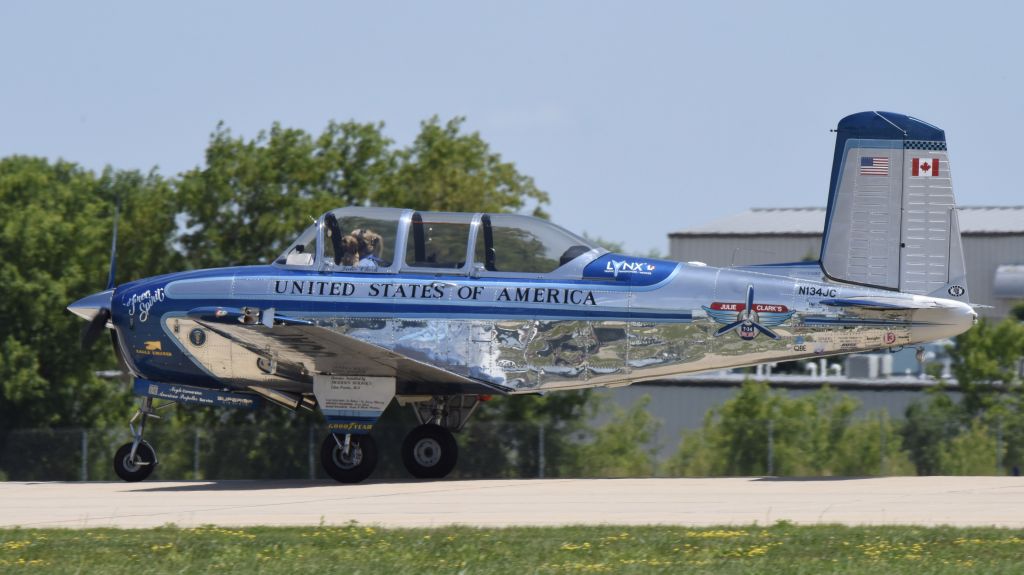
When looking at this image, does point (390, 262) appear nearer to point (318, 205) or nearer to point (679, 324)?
point (679, 324)

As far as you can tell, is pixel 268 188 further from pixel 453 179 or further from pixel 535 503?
pixel 535 503

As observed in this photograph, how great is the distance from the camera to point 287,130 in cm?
2997

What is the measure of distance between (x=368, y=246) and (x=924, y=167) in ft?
22.1

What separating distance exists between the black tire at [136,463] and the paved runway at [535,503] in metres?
0.70

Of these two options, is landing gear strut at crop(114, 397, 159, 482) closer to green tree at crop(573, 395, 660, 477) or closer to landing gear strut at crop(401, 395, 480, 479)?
landing gear strut at crop(401, 395, 480, 479)

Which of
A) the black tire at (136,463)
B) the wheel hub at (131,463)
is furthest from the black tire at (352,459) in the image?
the wheel hub at (131,463)

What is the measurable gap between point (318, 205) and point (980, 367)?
670 inches

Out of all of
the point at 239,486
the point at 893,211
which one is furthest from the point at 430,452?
the point at 893,211

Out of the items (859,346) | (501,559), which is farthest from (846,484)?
(501,559)

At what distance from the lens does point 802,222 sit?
6247cm

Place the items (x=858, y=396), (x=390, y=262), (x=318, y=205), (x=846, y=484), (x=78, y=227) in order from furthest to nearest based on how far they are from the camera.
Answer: (x=858, y=396), (x=78, y=227), (x=318, y=205), (x=390, y=262), (x=846, y=484)

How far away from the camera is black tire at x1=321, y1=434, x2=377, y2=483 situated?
16.4 m

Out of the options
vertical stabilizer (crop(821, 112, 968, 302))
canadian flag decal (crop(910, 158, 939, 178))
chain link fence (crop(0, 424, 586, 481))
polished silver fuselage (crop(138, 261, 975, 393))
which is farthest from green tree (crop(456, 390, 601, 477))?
canadian flag decal (crop(910, 158, 939, 178))

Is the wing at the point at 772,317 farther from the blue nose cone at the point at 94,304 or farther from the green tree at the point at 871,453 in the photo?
the blue nose cone at the point at 94,304
